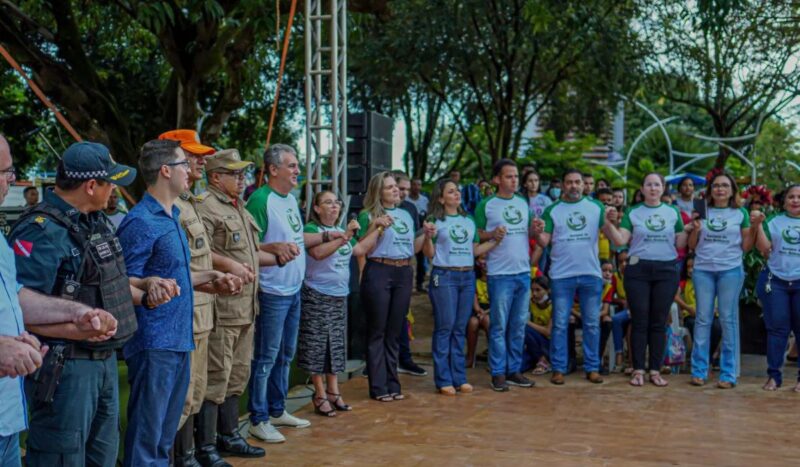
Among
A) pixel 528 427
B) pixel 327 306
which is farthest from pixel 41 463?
pixel 528 427

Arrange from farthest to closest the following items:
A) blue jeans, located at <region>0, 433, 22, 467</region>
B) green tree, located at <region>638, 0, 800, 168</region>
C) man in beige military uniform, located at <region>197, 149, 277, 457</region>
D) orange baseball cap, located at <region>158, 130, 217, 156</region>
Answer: green tree, located at <region>638, 0, 800, 168</region> < man in beige military uniform, located at <region>197, 149, 277, 457</region> < orange baseball cap, located at <region>158, 130, 217, 156</region> < blue jeans, located at <region>0, 433, 22, 467</region>

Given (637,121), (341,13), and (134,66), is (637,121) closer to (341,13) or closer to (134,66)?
(134,66)

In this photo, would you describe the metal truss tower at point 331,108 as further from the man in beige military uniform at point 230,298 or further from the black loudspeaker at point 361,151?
the man in beige military uniform at point 230,298

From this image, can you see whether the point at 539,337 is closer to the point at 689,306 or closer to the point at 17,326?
the point at 689,306

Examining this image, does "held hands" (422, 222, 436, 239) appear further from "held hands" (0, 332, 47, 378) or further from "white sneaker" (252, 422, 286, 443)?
"held hands" (0, 332, 47, 378)

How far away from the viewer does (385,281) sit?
7508mm

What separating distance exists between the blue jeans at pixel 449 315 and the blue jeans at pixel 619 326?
1795mm

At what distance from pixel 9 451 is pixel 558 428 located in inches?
177

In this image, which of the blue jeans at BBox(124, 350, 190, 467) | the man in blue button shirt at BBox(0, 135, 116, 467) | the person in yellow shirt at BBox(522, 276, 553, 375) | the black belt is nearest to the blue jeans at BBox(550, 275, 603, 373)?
the person in yellow shirt at BBox(522, 276, 553, 375)

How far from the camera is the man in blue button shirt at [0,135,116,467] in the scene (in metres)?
2.78

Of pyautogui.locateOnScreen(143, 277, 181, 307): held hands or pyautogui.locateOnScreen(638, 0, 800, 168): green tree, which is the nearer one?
pyautogui.locateOnScreen(143, 277, 181, 307): held hands

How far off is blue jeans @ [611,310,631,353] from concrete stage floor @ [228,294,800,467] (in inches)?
19.8

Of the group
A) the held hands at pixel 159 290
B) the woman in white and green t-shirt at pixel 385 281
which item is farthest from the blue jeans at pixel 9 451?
the woman in white and green t-shirt at pixel 385 281

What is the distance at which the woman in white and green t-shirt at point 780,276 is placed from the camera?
26.5 ft
